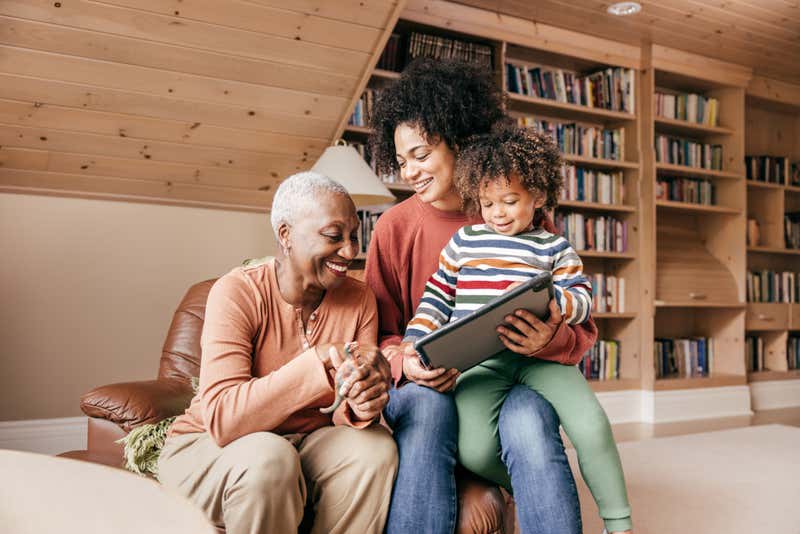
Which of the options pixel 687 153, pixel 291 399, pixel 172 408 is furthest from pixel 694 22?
pixel 291 399

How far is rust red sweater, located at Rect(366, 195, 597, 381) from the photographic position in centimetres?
174

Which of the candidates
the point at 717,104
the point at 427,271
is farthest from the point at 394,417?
the point at 717,104

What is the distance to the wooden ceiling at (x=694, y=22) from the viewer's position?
12.8 ft

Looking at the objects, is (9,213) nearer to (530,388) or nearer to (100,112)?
(100,112)

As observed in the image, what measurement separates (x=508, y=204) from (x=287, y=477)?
774 millimetres

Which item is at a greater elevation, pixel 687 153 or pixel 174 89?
pixel 687 153

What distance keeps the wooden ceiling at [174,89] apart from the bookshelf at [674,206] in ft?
2.85

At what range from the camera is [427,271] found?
1745 millimetres

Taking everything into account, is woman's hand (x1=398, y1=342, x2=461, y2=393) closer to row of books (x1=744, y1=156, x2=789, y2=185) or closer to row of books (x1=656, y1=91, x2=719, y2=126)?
row of books (x1=656, y1=91, x2=719, y2=126)

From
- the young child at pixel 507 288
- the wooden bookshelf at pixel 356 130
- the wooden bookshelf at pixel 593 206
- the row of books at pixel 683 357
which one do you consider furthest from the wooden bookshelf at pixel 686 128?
the young child at pixel 507 288

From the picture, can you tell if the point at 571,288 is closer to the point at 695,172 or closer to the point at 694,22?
the point at 694,22

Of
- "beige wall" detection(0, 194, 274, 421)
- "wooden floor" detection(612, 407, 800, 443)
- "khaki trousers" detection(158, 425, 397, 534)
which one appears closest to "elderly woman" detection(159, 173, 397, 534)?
"khaki trousers" detection(158, 425, 397, 534)

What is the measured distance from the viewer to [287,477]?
1.16 meters

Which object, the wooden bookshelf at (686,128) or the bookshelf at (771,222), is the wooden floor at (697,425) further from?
the wooden bookshelf at (686,128)
